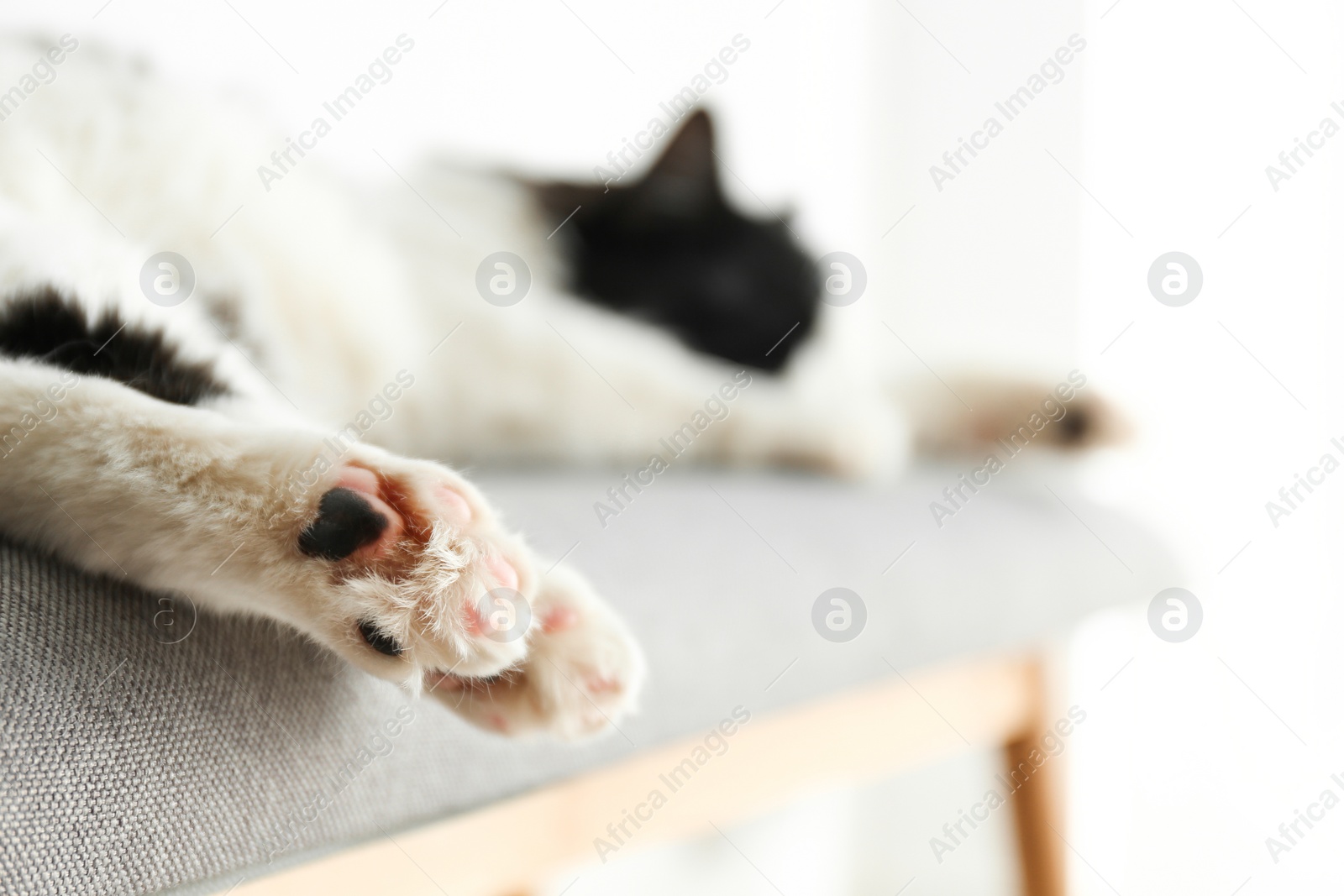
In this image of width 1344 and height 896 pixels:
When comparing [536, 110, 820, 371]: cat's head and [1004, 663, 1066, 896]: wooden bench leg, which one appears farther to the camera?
[536, 110, 820, 371]: cat's head

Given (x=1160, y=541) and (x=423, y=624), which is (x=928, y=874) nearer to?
(x=1160, y=541)

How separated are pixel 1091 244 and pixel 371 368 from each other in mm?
1488

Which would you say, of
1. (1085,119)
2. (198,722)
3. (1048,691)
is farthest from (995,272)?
(198,722)

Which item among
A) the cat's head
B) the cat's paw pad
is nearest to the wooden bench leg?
the cat's head

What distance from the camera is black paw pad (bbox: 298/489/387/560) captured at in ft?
1.29

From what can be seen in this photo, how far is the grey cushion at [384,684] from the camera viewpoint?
0.39m

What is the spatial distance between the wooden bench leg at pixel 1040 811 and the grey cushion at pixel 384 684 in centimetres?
30

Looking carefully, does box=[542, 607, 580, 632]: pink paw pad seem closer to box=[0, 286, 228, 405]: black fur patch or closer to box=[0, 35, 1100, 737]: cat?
box=[0, 35, 1100, 737]: cat

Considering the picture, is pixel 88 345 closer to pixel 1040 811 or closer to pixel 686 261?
pixel 686 261

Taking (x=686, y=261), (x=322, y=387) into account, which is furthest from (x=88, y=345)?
(x=686, y=261)

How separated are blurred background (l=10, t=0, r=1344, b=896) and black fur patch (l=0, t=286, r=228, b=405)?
0.37 meters

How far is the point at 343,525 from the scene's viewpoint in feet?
1.30

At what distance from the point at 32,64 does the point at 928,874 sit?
7.48ft

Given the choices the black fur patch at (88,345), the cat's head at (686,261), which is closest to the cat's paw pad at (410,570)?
the black fur patch at (88,345)
